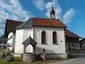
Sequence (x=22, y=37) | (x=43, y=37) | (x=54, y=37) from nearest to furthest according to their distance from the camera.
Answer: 1. (x=43, y=37)
2. (x=22, y=37)
3. (x=54, y=37)

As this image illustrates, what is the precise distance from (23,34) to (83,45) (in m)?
43.3

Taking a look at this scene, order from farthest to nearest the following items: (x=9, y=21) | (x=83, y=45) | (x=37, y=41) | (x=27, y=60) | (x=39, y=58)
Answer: (x=83, y=45) → (x=9, y=21) → (x=37, y=41) → (x=39, y=58) → (x=27, y=60)

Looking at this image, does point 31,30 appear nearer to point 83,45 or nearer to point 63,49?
point 63,49

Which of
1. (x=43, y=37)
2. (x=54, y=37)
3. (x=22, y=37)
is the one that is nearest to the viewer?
(x=43, y=37)

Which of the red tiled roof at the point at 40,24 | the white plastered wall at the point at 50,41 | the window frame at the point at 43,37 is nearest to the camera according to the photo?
the white plastered wall at the point at 50,41

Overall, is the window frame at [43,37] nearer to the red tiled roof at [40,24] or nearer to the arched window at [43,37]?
the arched window at [43,37]

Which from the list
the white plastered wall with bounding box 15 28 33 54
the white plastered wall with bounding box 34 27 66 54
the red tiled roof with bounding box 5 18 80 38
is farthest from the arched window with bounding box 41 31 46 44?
the white plastered wall with bounding box 15 28 33 54

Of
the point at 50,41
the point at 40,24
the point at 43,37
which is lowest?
the point at 50,41

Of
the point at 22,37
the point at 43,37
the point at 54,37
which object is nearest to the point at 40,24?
the point at 43,37

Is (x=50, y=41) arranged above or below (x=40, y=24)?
below

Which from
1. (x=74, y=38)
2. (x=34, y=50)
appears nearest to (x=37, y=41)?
(x=34, y=50)

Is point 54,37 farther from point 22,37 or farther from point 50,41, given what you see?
point 22,37

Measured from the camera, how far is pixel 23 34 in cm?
2495

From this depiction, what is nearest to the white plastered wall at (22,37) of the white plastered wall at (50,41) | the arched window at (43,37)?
the white plastered wall at (50,41)
